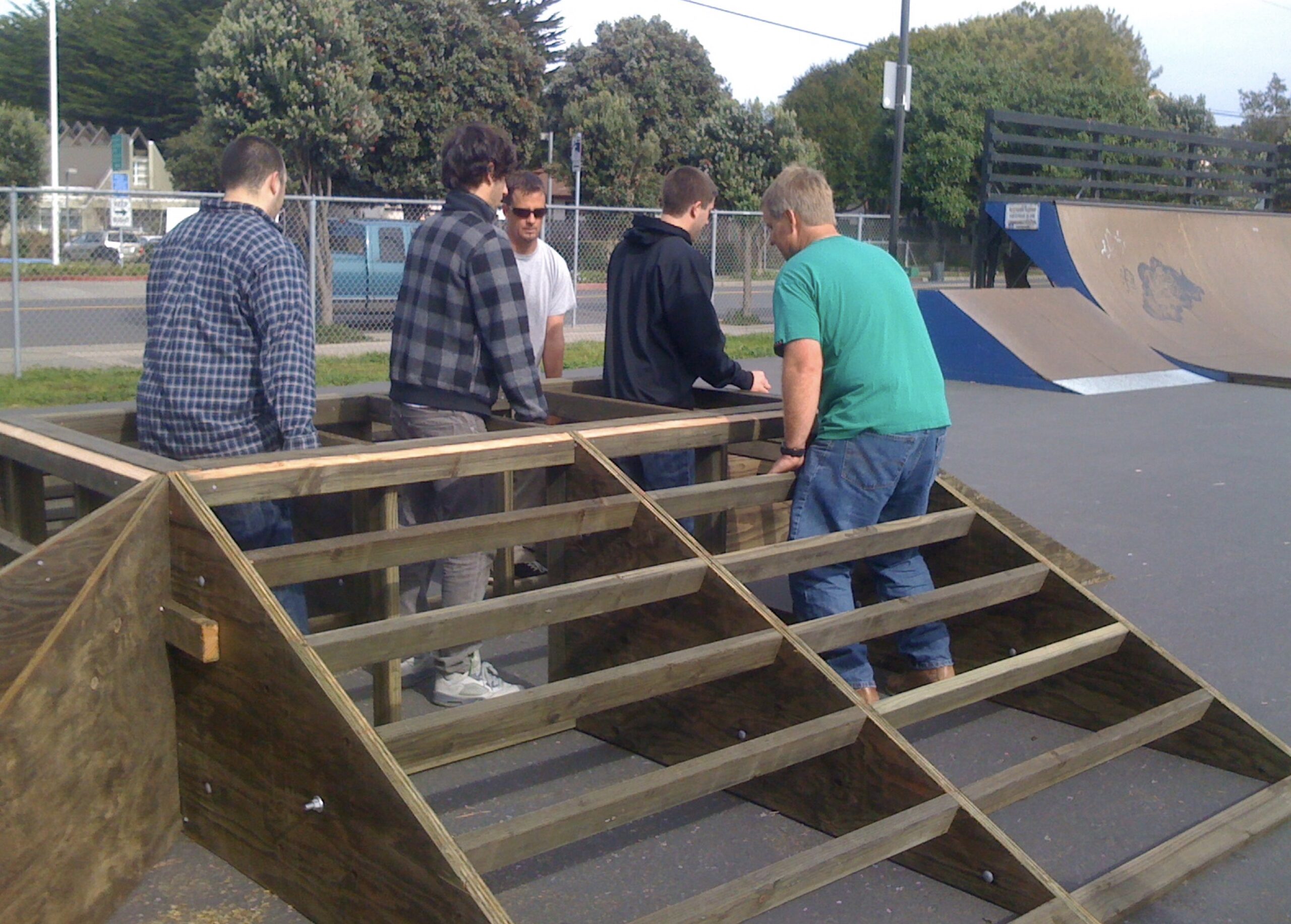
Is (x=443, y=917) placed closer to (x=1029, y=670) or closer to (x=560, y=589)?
(x=560, y=589)

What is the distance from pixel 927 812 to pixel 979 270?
14445mm

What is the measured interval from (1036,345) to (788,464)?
10104mm

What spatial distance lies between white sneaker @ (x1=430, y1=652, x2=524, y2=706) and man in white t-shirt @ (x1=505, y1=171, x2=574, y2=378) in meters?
1.53

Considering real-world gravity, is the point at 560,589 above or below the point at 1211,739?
above

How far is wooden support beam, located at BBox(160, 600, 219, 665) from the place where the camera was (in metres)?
2.89

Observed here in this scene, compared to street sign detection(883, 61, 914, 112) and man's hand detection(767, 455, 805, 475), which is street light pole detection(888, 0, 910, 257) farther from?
man's hand detection(767, 455, 805, 475)

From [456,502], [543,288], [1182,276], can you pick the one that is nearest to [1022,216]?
[1182,276]

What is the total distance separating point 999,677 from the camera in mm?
3805

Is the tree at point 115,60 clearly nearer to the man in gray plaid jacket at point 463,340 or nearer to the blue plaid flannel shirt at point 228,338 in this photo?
the man in gray plaid jacket at point 463,340

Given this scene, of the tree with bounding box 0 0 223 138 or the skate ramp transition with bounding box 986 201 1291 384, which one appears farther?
the tree with bounding box 0 0 223 138

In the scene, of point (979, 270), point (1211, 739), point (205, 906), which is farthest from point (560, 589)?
point (979, 270)

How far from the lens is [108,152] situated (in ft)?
223

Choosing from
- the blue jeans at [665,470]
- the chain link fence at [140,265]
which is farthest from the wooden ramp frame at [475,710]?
the chain link fence at [140,265]

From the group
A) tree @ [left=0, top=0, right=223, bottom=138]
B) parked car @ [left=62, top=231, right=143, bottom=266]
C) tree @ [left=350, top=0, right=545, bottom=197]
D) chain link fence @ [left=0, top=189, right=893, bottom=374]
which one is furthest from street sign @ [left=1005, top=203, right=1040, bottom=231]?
tree @ [left=0, top=0, right=223, bottom=138]
